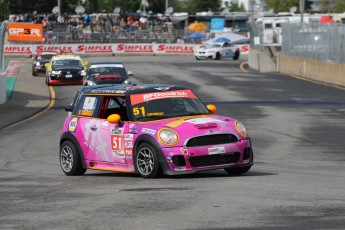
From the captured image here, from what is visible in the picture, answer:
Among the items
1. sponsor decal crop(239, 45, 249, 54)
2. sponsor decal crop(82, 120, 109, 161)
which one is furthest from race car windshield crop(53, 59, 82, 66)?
sponsor decal crop(239, 45, 249, 54)

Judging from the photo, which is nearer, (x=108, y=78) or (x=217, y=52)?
(x=108, y=78)

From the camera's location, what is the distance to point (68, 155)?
15.7m

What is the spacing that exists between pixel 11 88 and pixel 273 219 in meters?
38.2

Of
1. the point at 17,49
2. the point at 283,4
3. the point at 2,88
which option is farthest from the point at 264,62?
the point at 283,4

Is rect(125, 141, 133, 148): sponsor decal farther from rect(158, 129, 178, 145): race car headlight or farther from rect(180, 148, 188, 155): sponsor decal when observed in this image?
rect(180, 148, 188, 155): sponsor decal

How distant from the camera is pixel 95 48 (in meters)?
82.1

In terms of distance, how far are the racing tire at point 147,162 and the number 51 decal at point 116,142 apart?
48 centimetres

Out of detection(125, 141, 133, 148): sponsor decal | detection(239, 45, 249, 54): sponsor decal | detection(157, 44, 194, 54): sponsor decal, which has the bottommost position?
detection(239, 45, 249, 54): sponsor decal

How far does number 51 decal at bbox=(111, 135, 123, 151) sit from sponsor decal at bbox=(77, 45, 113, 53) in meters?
67.5

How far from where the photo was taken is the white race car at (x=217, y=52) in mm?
77438

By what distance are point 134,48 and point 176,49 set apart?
4.79 metres

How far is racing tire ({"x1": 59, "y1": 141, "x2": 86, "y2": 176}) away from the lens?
15.5m

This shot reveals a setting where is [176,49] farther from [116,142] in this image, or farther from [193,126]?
[193,126]

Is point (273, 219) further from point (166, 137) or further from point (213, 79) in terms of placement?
point (213, 79)
